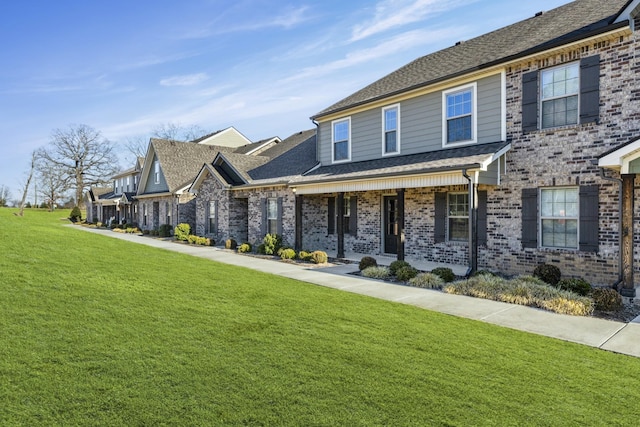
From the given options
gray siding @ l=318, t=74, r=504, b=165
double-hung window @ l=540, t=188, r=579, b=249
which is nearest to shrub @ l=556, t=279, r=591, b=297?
double-hung window @ l=540, t=188, r=579, b=249

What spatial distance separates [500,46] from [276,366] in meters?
11.6

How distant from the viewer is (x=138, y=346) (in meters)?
4.81

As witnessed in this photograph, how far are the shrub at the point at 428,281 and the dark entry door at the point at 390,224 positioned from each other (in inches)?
178

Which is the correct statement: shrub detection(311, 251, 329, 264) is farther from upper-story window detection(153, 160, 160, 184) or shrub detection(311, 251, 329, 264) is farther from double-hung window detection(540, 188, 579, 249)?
upper-story window detection(153, 160, 160, 184)

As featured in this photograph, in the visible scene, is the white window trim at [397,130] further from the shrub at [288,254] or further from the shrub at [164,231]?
the shrub at [164,231]

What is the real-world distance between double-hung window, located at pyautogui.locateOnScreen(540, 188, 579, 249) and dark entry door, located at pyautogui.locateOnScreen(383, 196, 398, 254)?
17.2ft

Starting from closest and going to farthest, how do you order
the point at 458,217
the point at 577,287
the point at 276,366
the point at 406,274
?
1. the point at 276,366
2. the point at 577,287
3. the point at 406,274
4. the point at 458,217

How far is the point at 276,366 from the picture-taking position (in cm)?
434

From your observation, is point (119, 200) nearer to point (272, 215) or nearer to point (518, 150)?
point (272, 215)

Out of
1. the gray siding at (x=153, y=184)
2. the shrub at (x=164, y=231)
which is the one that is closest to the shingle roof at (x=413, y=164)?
the shrub at (x=164, y=231)

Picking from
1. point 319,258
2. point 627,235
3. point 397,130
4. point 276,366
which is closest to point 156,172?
point 319,258

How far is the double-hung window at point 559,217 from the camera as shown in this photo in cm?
948

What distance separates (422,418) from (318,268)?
8896 mm

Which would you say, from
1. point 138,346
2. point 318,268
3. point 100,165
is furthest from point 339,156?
point 100,165
